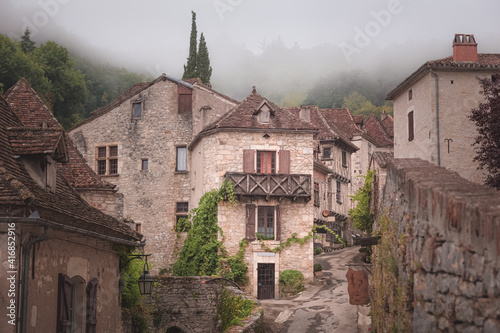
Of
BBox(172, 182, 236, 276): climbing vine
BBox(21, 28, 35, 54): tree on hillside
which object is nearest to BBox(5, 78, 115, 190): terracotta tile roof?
BBox(172, 182, 236, 276): climbing vine

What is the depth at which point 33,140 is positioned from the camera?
481 inches

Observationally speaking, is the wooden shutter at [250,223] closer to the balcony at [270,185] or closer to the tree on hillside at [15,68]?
the balcony at [270,185]

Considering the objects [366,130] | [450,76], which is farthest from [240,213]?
[366,130]

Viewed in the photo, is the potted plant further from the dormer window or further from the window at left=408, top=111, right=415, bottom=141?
the window at left=408, top=111, right=415, bottom=141

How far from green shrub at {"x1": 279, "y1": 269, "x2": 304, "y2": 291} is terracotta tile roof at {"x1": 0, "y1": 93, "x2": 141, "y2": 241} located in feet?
54.5

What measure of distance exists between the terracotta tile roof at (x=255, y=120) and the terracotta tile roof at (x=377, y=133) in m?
24.7

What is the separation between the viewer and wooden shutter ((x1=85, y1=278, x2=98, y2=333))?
13.5 metres

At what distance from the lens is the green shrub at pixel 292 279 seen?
30.8m

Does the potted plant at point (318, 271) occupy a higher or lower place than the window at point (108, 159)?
lower

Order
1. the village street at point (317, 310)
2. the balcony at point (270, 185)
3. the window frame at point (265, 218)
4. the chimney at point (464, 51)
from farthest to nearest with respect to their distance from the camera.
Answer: the window frame at point (265, 218) < the balcony at point (270, 185) < the chimney at point (464, 51) < the village street at point (317, 310)

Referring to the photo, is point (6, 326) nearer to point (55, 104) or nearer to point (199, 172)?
point (199, 172)

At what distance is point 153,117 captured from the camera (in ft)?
127

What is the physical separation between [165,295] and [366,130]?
38.9 metres

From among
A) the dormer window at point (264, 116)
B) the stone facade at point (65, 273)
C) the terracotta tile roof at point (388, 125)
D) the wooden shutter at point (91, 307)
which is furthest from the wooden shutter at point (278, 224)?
the terracotta tile roof at point (388, 125)
